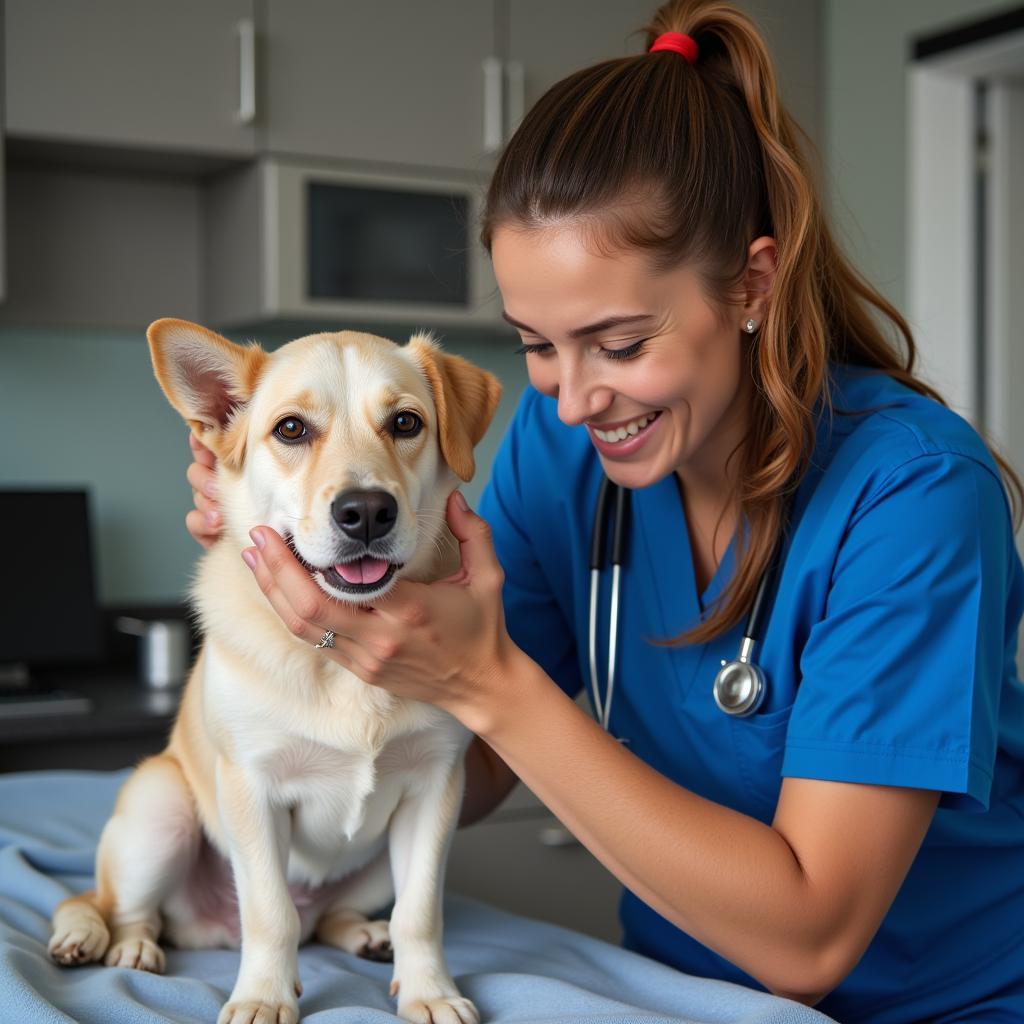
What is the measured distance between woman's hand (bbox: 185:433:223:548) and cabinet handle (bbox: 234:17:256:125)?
1512 millimetres

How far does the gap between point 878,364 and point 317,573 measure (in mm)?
629

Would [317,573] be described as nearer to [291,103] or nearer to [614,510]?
[614,510]

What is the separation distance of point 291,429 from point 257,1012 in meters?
0.49

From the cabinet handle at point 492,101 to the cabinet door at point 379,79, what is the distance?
13 millimetres

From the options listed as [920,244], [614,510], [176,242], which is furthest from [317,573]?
[920,244]

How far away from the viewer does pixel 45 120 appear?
8.18 feet

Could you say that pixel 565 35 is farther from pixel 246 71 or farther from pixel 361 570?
pixel 361 570

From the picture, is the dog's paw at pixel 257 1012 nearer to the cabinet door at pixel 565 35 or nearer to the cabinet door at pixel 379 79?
the cabinet door at pixel 379 79

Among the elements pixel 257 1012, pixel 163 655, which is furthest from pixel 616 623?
pixel 163 655

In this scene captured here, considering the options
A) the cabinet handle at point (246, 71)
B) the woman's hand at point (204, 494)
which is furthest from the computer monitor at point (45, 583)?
the woman's hand at point (204, 494)

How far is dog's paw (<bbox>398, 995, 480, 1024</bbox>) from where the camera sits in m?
1.02

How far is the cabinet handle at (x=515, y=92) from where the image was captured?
9.57 ft

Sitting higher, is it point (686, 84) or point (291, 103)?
point (291, 103)

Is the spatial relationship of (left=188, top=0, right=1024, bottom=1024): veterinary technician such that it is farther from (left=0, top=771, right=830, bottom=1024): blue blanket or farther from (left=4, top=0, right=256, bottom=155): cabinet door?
(left=4, top=0, right=256, bottom=155): cabinet door
